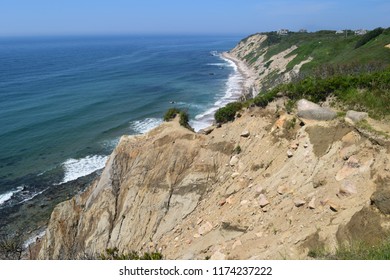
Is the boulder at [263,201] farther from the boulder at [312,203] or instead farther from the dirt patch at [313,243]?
the dirt patch at [313,243]

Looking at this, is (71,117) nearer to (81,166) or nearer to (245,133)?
(81,166)

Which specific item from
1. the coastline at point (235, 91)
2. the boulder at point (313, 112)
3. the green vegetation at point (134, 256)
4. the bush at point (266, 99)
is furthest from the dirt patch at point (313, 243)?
the coastline at point (235, 91)

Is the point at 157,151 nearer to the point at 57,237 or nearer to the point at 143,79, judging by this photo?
the point at 57,237

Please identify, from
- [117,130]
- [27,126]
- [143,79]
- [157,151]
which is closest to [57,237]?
[157,151]

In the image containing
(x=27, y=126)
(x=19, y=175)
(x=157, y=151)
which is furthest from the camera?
(x=27, y=126)

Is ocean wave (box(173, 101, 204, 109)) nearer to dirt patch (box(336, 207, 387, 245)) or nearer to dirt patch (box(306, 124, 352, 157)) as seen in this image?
dirt patch (box(306, 124, 352, 157))
